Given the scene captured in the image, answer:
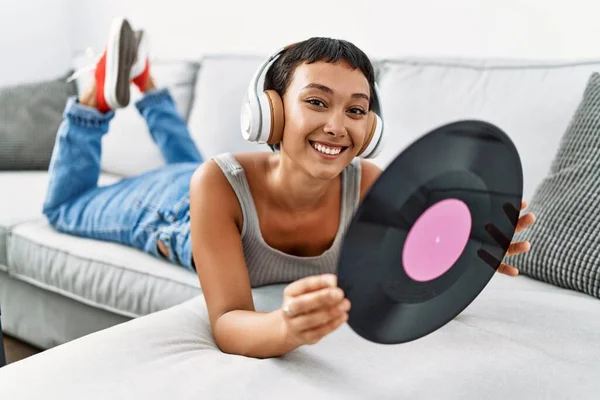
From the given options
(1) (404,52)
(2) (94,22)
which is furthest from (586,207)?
(2) (94,22)

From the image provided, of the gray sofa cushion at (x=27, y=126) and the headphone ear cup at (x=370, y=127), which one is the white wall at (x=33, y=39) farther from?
the headphone ear cup at (x=370, y=127)

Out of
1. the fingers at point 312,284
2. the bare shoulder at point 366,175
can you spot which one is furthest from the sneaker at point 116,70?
the fingers at point 312,284

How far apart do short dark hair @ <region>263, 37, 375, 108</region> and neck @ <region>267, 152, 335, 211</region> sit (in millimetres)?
141

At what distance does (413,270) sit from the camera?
0.84m

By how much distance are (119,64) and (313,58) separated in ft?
3.17

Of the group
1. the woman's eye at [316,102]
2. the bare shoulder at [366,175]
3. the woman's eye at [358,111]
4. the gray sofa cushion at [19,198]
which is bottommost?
the gray sofa cushion at [19,198]

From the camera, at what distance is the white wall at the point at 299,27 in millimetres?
2021

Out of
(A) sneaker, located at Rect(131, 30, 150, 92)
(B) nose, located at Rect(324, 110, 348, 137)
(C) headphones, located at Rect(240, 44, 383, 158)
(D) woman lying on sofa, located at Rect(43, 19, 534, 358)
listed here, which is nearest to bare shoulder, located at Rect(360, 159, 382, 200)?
(D) woman lying on sofa, located at Rect(43, 19, 534, 358)

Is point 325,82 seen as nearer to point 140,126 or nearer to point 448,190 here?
point 448,190

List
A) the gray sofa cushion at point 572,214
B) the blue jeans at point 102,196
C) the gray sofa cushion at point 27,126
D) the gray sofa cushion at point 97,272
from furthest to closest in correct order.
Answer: the gray sofa cushion at point 27,126 < the blue jeans at point 102,196 < the gray sofa cushion at point 97,272 < the gray sofa cushion at point 572,214

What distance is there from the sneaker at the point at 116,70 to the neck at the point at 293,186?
0.73m

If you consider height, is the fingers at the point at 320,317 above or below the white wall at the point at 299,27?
below

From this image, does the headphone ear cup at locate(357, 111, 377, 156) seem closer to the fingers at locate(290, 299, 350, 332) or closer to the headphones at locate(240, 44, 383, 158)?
the headphones at locate(240, 44, 383, 158)

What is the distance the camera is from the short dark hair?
1.06 metres
